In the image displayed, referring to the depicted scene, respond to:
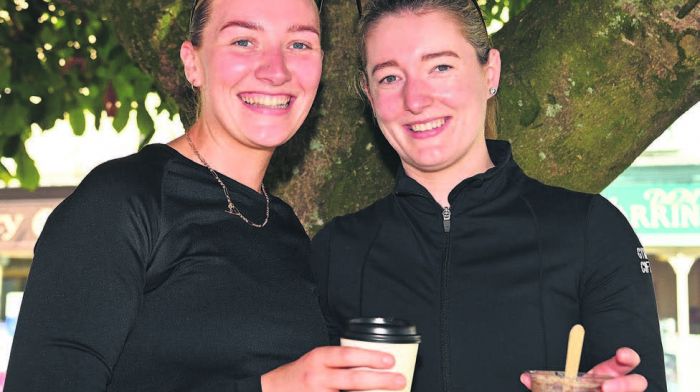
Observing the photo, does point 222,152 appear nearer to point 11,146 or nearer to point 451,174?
point 451,174

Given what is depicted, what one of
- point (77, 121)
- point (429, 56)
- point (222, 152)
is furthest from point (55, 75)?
point (429, 56)

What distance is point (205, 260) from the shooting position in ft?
7.85

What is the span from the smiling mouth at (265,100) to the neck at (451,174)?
40 centimetres

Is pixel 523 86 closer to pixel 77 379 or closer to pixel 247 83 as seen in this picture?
pixel 247 83

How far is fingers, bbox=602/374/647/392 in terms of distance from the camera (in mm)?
1924

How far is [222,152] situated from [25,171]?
148 inches

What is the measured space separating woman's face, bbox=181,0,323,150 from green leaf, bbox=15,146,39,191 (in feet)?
12.2

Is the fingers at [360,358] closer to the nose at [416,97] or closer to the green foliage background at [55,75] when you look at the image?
the nose at [416,97]

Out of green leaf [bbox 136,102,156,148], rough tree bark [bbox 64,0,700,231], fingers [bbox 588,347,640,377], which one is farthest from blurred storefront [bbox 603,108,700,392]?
fingers [bbox 588,347,640,377]

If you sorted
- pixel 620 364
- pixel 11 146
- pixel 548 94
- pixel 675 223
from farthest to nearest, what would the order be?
pixel 675 223 < pixel 11 146 < pixel 548 94 < pixel 620 364

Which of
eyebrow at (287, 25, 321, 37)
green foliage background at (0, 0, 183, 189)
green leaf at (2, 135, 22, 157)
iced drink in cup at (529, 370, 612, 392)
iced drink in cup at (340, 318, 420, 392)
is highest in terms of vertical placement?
green foliage background at (0, 0, 183, 189)

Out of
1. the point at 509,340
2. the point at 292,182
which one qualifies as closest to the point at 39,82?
the point at 292,182

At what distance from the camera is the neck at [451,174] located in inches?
106

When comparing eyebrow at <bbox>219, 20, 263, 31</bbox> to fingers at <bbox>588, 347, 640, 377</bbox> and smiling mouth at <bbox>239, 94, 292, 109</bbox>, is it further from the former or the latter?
fingers at <bbox>588, 347, 640, 377</bbox>
